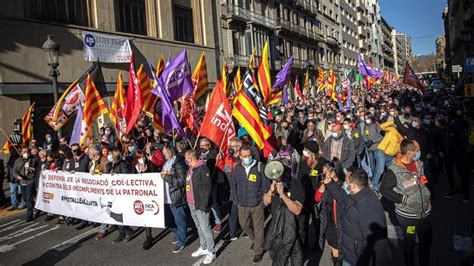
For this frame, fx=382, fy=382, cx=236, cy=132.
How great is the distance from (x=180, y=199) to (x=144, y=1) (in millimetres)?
17291

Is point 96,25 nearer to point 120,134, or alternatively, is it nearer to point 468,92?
point 120,134

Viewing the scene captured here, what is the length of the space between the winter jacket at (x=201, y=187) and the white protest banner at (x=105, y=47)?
1270 centimetres

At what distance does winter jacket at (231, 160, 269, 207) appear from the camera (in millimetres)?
5617

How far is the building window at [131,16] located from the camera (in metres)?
19.4

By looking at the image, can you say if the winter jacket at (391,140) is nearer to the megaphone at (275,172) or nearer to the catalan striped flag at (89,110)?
the megaphone at (275,172)

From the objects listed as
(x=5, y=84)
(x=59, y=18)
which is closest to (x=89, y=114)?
(x=5, y=84)

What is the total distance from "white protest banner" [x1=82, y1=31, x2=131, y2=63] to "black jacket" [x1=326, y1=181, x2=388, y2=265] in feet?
49.9

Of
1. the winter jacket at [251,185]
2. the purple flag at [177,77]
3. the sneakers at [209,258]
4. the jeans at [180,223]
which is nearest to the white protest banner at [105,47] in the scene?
the purple flag at [177,77]

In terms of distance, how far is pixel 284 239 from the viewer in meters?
4.23

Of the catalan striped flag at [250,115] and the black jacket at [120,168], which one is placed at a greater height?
the catalan striped flag at [250,115]

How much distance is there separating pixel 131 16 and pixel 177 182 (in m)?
16.4

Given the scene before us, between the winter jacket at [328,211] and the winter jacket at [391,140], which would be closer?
the winter jacket at [328,211]

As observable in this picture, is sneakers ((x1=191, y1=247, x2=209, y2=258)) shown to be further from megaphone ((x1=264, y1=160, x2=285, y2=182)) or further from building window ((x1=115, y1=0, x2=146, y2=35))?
building window ((x1=115, y1=0, x2=146, y2=35))

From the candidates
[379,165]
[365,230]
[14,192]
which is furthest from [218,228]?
[14,192]
